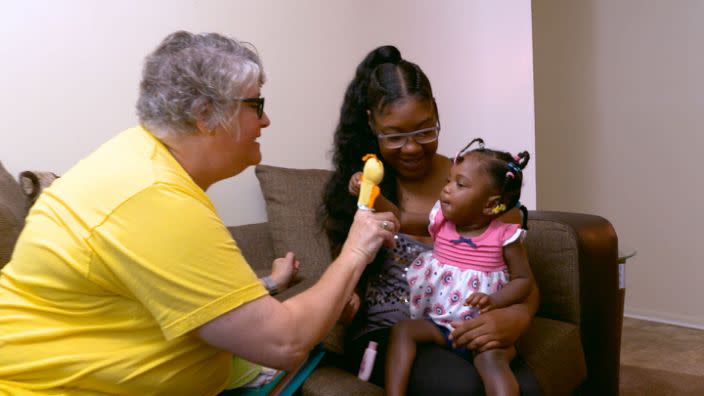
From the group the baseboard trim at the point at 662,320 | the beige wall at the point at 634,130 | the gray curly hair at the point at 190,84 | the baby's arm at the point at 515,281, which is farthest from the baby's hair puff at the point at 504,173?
the baseboard trim at the point at 662,320

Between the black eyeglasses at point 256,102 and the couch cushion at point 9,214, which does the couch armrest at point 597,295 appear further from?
the couch cushion at point 9,214

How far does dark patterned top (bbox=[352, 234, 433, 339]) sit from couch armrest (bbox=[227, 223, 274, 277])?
19.0 inches

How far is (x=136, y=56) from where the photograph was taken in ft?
6.09

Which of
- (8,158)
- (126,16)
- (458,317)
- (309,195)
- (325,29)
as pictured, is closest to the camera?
(458,317)

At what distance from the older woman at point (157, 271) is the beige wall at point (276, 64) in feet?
2.27

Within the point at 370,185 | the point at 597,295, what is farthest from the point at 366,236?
the point at 597,295

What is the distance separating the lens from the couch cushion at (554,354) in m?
1.54

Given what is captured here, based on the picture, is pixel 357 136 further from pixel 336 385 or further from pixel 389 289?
pixel 336 385

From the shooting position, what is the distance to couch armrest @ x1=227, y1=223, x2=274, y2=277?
6.53ft

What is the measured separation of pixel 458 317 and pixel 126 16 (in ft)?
4.07

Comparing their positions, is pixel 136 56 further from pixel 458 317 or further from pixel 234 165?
pixel 458 317

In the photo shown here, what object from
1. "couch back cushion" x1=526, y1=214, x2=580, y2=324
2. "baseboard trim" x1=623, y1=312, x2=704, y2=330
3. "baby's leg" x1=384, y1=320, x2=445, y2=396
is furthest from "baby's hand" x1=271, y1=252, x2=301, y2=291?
"baseboard trim" x1=623, y1=312, x2=704, y2=330

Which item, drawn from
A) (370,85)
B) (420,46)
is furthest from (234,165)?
(420,46)

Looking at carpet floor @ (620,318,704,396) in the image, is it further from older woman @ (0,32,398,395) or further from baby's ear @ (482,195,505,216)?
older woman @ (0,32,398,395)
